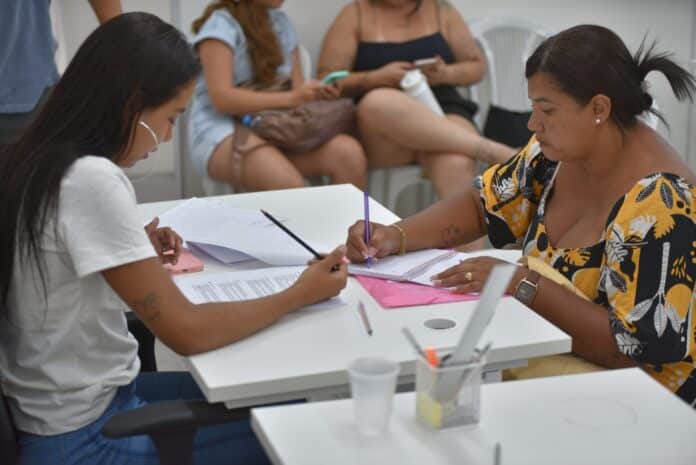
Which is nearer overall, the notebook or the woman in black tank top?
the notebook

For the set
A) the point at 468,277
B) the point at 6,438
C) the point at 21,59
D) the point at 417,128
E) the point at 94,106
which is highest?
the point at 94,106

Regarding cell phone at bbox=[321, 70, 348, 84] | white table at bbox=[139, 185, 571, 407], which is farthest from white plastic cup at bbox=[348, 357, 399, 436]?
cell phone at bbox=[321, 70, 348, 84]

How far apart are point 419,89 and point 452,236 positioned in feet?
6.08

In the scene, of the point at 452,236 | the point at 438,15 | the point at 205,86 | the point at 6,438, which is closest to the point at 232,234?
the point at 452,236

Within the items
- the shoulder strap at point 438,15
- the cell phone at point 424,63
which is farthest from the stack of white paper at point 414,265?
the shoulder strap at point 438,15

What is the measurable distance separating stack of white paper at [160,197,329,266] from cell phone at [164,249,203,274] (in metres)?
0.05

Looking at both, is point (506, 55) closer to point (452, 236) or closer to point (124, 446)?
point (452, 236)

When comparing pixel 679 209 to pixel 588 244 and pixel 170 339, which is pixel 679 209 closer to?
pixel 588 244

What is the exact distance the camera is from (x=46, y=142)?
1.71 meters

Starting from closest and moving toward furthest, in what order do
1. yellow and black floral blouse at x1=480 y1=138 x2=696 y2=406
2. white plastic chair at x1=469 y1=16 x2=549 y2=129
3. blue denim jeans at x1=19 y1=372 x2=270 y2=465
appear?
blue denim jeans at x1=19 y1=372 x2=270 y2=465, yellow and black floral blouse at x1=480 y1=138 x2=696 y2=406, white plastic chair at x1=469 y1=16 x2=549 y2=129

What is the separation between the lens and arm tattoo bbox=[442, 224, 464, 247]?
235cm

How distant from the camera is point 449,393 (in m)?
1.34

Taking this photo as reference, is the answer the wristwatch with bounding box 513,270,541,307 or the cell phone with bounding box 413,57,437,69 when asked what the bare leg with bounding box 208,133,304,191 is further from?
the wristwatch with bounding box 513,270,541,307

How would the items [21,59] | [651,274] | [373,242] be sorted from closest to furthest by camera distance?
[651,274] < [373,242] < [21,59]
